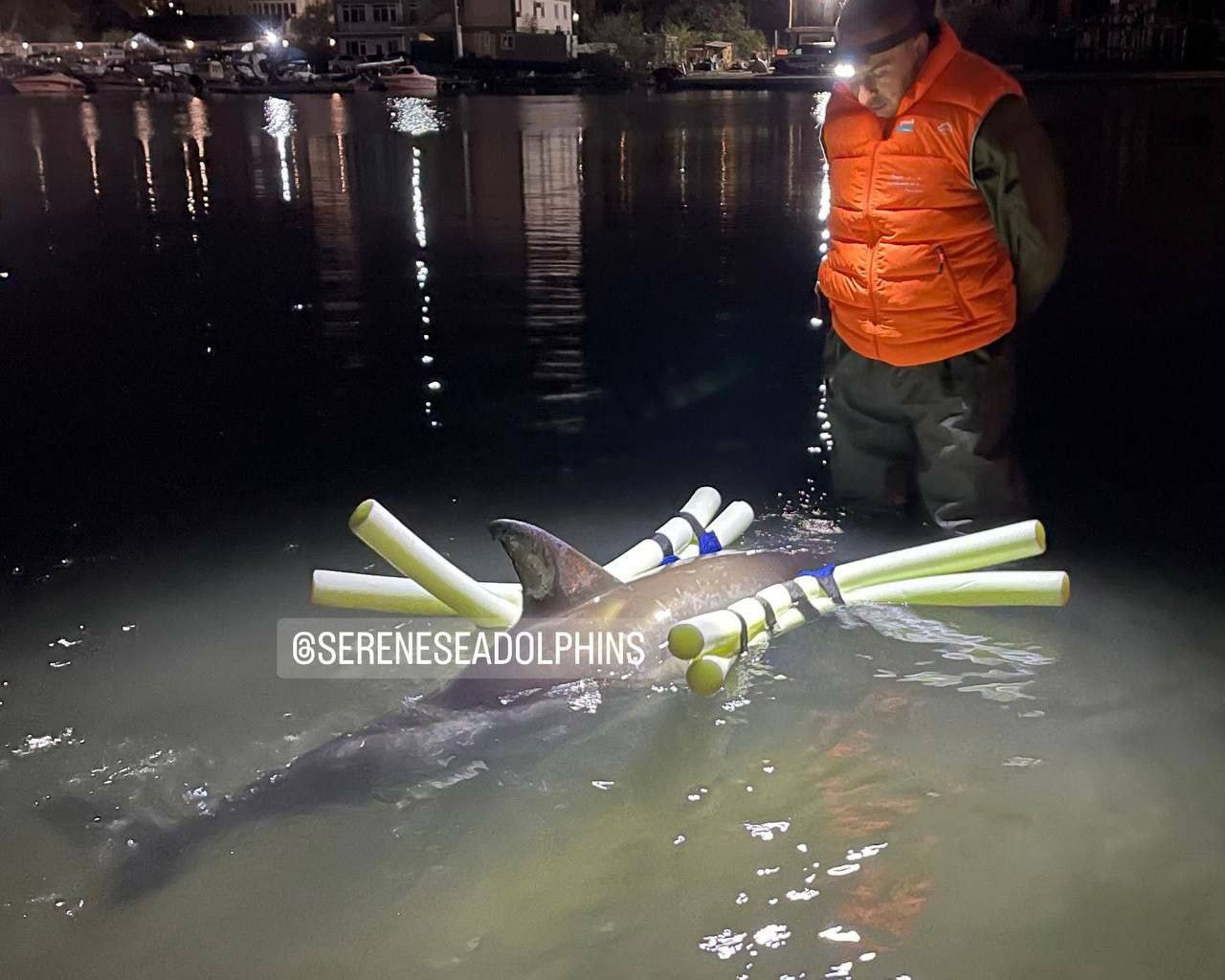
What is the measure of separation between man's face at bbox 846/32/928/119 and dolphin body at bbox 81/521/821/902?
1.84m

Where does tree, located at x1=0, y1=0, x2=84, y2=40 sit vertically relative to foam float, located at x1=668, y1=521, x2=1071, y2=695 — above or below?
above

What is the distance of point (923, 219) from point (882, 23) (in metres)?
0.72

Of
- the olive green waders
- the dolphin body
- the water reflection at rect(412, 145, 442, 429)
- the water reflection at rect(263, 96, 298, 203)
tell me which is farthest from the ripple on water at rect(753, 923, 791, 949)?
the water reflection at rect(263, 96, 298, 203)

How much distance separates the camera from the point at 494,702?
389cm

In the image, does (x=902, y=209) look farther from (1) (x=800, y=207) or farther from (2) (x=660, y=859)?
(1) (x=800, y=207)

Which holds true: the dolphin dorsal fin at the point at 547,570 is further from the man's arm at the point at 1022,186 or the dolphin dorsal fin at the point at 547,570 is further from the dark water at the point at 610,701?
the man's arm at the point at 1022,186

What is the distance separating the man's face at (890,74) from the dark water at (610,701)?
200cm

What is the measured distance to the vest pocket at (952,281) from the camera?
14.4 ft

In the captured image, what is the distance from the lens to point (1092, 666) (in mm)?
4320

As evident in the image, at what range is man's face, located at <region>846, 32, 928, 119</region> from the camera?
4.20 metres

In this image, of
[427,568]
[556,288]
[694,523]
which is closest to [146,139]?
[556,288]

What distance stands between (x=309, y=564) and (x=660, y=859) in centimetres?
256

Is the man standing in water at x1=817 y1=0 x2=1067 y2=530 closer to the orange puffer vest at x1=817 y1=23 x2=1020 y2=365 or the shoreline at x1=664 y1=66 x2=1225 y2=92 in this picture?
the orange puffer vest at x1=817 y1=23 x2=1020 y2=365

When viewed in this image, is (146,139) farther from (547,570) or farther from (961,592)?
(961,592)
